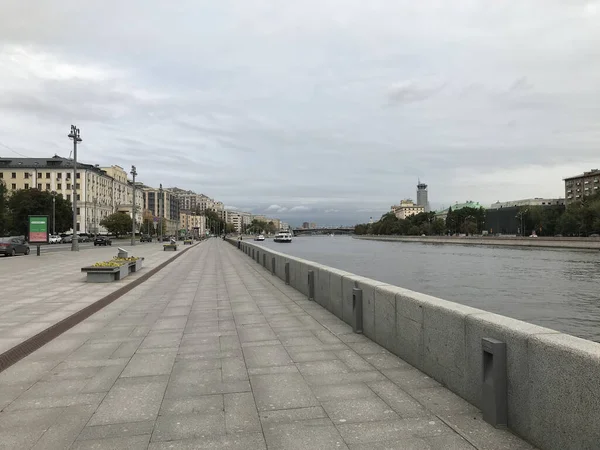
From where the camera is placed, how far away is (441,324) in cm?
448

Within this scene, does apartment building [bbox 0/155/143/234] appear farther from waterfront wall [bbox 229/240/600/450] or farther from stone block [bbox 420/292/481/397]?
stone block [bbox 420/292/481/397]

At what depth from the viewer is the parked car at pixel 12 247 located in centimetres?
3042

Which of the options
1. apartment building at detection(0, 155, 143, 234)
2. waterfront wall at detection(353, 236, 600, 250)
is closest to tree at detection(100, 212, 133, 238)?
apartment building at detection(0, 155, 143, 234)

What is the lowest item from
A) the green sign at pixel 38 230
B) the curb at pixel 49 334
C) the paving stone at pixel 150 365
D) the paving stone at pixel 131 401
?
the paving stone at pixel 150 365

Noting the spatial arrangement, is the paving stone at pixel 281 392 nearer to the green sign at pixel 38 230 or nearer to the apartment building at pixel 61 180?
the green sign at pixel 38 230

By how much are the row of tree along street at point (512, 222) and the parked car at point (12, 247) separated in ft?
229

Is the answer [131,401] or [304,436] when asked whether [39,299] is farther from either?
[304,436]

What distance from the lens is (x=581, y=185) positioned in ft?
473

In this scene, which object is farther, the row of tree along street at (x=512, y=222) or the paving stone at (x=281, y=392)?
the row of tree along street at (x=512, y=222)

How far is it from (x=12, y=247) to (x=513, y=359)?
1353 inches

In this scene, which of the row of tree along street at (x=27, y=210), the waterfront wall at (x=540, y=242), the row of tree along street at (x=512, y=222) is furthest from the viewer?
the row of tree along street at (x=512, y=222)

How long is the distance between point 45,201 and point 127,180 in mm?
95301

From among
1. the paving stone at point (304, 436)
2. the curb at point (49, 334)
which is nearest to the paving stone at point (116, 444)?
the paving stone at point (304, 436)

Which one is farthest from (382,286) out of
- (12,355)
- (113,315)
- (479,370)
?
(113,315)
